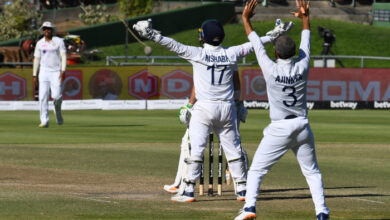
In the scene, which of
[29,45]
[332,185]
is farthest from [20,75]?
[332,185]

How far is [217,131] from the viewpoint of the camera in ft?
36.9

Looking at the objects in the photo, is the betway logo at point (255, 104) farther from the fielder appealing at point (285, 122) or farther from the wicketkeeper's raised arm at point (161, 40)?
the fielder appealing at point (285, 122)

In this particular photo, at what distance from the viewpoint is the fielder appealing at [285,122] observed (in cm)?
938

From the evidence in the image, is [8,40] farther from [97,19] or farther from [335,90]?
[335,90]

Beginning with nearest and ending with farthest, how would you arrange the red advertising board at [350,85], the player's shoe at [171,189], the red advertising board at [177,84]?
the player's shoe at [171,189] < the red advertising board at [350,85] < the red advertising board at [177,84]

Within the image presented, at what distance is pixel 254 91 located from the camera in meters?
36.7

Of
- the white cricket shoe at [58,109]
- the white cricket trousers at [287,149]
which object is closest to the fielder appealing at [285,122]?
the white cricket trousers at [287,149]

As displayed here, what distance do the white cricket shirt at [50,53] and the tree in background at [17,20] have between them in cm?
2926

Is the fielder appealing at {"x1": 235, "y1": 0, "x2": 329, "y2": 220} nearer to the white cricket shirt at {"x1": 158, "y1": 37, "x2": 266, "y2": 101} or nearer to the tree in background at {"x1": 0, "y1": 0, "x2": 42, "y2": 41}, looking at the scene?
the white cricket shirt at {"x1": 158, "y1": 37, "x2": 266, "y2": 101}

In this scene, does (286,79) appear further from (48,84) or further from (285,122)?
(48,84)

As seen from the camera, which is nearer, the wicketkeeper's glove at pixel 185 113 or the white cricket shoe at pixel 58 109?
the wicketkeeper's glove at pixel 185 113

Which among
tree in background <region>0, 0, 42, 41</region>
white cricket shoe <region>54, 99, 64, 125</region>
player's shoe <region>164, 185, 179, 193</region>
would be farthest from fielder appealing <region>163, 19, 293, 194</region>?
tree in background <region>0, 0, 42, 41</region>

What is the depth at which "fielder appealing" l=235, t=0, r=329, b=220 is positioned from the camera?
30.8 feet

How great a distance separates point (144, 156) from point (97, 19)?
41.1 m
